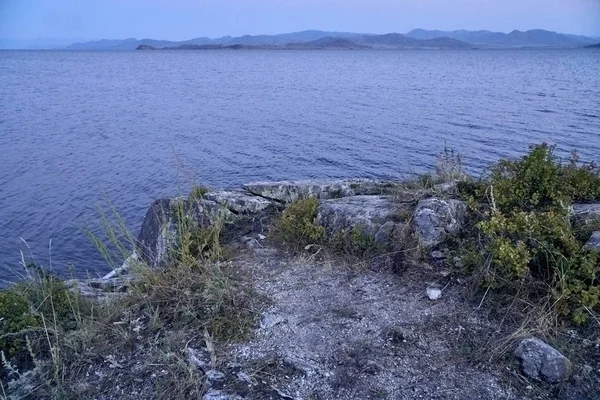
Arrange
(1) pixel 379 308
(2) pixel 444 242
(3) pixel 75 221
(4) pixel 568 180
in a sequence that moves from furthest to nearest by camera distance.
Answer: (3) pixel 75 221, (4) pixel 568 180, (2) pixel 444 242, (1) pixel 379 308

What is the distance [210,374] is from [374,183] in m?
5.85

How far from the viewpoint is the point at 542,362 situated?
185 inches

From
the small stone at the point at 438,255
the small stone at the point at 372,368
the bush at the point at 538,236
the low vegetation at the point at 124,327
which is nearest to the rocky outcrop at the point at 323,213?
the small stone at the point at 438,255

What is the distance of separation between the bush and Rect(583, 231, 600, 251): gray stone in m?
0.10

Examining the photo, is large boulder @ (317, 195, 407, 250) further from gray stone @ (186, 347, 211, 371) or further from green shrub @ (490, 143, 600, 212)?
gray stone @ (186, 347, 211, 371)

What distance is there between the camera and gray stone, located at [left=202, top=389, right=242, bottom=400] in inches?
180

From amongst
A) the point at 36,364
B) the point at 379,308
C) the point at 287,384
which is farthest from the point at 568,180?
the point at 36,364

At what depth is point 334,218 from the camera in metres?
7.57

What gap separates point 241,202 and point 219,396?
4.95 meters

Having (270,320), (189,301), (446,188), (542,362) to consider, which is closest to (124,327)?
(189,301)

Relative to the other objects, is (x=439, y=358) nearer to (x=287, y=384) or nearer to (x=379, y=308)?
(x=379, y=308)

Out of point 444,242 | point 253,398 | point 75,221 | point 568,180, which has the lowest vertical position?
point 75,221

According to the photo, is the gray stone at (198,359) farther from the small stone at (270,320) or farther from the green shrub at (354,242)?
the green shrub at (354,242)

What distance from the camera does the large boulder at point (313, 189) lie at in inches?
379
